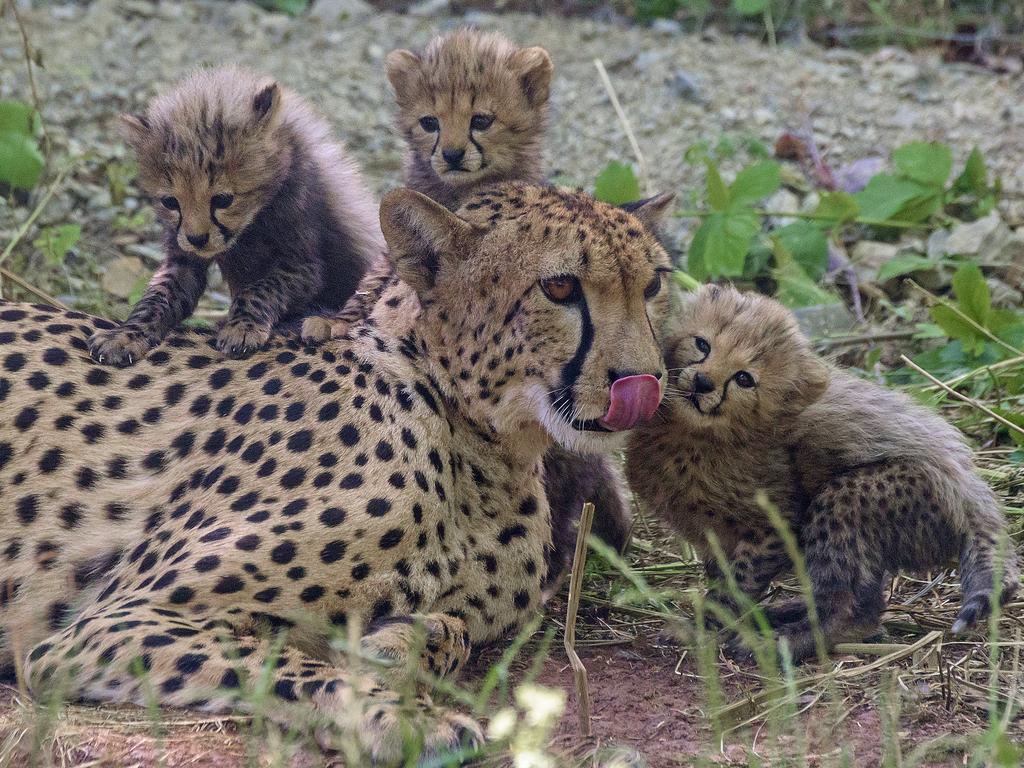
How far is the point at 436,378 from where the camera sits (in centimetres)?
307

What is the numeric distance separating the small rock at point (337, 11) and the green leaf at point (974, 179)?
322cm

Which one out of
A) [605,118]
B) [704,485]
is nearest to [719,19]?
[605,118]

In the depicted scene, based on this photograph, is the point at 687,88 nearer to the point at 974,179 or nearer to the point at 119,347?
the point at 974,179

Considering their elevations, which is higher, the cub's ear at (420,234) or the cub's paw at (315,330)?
the cub's ear at (420,234)

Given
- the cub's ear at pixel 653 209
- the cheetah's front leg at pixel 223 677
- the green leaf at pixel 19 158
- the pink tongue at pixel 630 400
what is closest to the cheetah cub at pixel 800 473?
the cub's ear at pixel 653 209

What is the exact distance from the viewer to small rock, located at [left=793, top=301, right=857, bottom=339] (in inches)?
191

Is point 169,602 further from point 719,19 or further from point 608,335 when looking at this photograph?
point 719,19

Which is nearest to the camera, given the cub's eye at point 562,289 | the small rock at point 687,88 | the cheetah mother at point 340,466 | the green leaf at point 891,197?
the cheetah mother at point 340,466

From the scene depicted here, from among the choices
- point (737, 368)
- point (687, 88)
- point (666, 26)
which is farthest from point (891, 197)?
point (737, 368)

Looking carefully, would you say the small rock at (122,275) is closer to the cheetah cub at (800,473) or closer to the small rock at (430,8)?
the small rock at (430,8)

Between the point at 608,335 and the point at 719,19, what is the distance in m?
4.86

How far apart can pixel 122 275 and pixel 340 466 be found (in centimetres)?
277

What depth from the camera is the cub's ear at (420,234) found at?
2.95 metres

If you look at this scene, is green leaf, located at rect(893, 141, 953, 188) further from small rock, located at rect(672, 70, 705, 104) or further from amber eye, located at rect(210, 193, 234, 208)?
amber eye, located at rect(210, 193, 234, 208)
